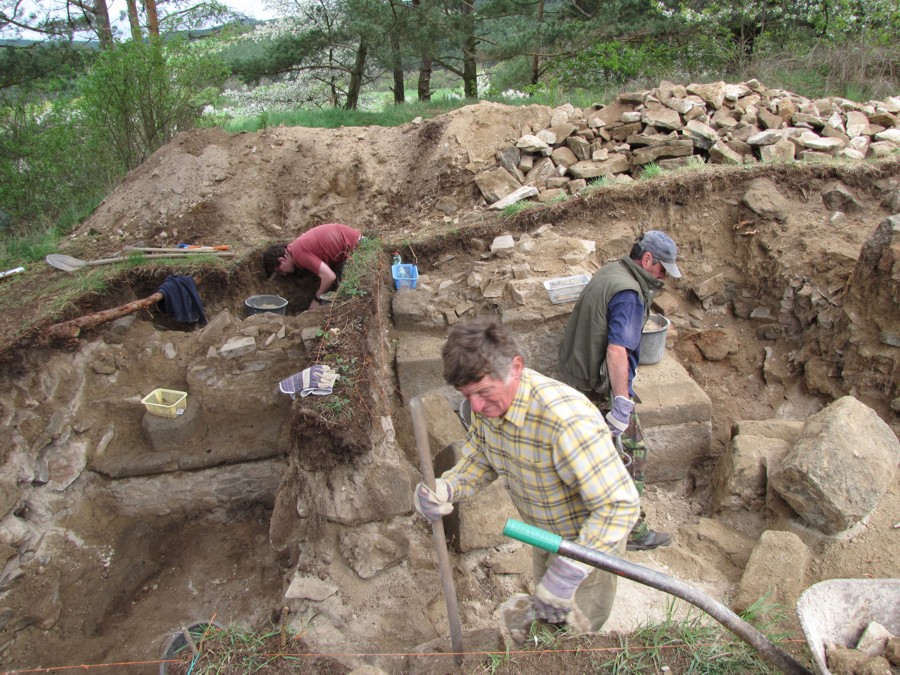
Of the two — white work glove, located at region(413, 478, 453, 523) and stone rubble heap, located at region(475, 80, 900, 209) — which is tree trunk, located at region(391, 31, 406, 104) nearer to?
stone rubble heap, located at region(475, 80, 900, 209)

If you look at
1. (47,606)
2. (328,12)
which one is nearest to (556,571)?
(47,606)

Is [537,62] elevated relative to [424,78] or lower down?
elevated

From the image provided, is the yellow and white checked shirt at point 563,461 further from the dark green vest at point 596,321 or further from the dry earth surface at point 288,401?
the dark green vest at point 596,321

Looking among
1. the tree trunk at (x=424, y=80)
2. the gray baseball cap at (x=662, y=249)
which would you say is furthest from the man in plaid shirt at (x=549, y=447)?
the tree trunk at (x=424, y=80)

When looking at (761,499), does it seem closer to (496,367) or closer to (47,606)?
(496,367)

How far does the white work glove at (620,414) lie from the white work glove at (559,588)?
1569 mm

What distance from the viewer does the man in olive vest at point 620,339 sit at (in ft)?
11.3

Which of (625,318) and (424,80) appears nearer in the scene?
(625,318)

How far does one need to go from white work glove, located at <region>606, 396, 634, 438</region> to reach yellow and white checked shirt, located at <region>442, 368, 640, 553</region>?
134 centimetres

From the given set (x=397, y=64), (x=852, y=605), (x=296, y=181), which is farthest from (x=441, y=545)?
(x=397, y=64)

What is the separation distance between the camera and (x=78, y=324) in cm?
484

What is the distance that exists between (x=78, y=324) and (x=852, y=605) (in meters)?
5.60

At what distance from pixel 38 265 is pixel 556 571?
7.27m

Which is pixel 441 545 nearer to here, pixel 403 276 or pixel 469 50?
pixel 403 276
